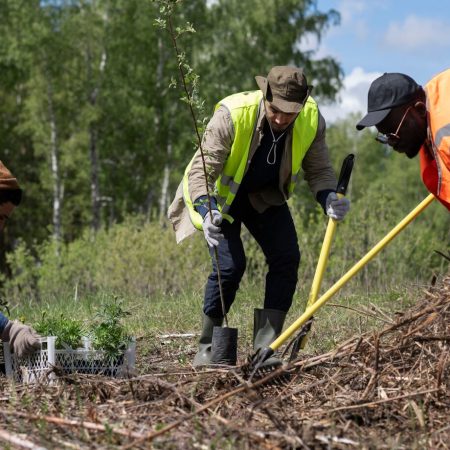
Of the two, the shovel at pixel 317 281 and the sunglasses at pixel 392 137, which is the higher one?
the sunglasses at pixel 392 137

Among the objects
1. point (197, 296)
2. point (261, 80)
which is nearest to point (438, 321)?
point (261, 80)

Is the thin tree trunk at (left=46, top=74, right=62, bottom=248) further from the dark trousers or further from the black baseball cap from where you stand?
the black baseball cap

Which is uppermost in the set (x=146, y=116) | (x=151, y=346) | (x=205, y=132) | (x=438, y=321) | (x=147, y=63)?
(x=147, y=63)

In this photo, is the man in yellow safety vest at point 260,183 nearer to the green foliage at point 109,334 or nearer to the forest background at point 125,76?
the green foliage at point 109,334

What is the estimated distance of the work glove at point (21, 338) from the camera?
14.2ft

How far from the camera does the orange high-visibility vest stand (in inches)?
151

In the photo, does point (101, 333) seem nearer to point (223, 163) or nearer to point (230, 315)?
point (223, 163)

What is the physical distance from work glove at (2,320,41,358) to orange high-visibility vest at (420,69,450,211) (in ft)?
6.91

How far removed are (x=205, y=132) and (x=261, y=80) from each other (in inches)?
18.0

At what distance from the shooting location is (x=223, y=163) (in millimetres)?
5027

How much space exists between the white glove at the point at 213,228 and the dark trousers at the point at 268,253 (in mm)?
382

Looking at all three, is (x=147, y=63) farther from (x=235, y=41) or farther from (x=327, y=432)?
(x=327, y=432)

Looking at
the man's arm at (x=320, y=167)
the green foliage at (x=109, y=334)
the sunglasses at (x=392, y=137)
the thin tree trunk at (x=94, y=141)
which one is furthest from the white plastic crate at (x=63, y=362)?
the thin tree trunk at (x=94, y=141)

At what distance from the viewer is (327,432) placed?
10.7 ft
